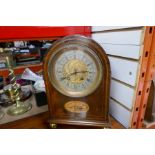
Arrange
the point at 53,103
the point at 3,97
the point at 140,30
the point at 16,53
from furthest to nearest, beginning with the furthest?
the point at 16,53 → the point at 3,97 → the point at 53,103 → the point at 140,30

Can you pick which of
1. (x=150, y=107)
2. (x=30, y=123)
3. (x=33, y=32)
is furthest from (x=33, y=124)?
(x=150, y=107)

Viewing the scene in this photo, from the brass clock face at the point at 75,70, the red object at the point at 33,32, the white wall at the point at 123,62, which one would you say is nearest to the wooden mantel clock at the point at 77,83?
the brass clock face at the point at 75,70

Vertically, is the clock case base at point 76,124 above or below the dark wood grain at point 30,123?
above

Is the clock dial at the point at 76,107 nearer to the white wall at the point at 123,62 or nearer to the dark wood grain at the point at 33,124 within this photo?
the dark wood grain at the point at 33,124

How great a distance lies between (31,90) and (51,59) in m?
0.40

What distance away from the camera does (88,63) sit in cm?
62

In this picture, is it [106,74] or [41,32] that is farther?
[41,32]

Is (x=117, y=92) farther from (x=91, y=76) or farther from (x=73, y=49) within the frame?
(x=73, y=49)

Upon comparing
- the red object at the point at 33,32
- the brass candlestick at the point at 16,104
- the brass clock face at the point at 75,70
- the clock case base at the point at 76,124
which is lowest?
the clock case base at the point at 76,124

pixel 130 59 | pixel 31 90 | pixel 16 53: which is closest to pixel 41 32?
pixel 31 90

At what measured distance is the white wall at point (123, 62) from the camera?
0.59 metres

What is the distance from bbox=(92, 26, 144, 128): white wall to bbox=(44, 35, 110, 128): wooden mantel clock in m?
0.11

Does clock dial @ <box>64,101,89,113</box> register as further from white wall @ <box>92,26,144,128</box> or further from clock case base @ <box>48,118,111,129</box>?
white wall @ <box>92,26,144,128</box>

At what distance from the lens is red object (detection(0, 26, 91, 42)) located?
706mm
